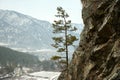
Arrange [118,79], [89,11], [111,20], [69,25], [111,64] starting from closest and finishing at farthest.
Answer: [118,79], [111,64], [111,20], [89,11], [69,25]

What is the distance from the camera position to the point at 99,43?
2350cm

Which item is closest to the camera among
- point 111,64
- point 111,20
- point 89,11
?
point 111,64

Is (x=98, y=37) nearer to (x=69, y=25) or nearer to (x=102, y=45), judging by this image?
(x=102, y=45)

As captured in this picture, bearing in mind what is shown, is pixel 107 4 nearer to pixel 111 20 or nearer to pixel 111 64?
pixel 111 20

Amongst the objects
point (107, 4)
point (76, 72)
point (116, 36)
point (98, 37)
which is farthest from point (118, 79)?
point (76, 72)

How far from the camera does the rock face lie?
67.3ft

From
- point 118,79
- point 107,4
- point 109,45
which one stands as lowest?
point 118,79

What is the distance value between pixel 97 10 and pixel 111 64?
251 inches

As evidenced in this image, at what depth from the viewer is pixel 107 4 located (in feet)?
76.8

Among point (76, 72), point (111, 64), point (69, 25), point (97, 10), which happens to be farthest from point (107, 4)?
point (69, 25)

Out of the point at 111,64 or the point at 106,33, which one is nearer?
the point at 111,64

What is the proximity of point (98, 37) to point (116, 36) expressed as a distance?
2370 millimetres

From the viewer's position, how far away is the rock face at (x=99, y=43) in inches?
808

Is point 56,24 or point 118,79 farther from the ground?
point 56,24
